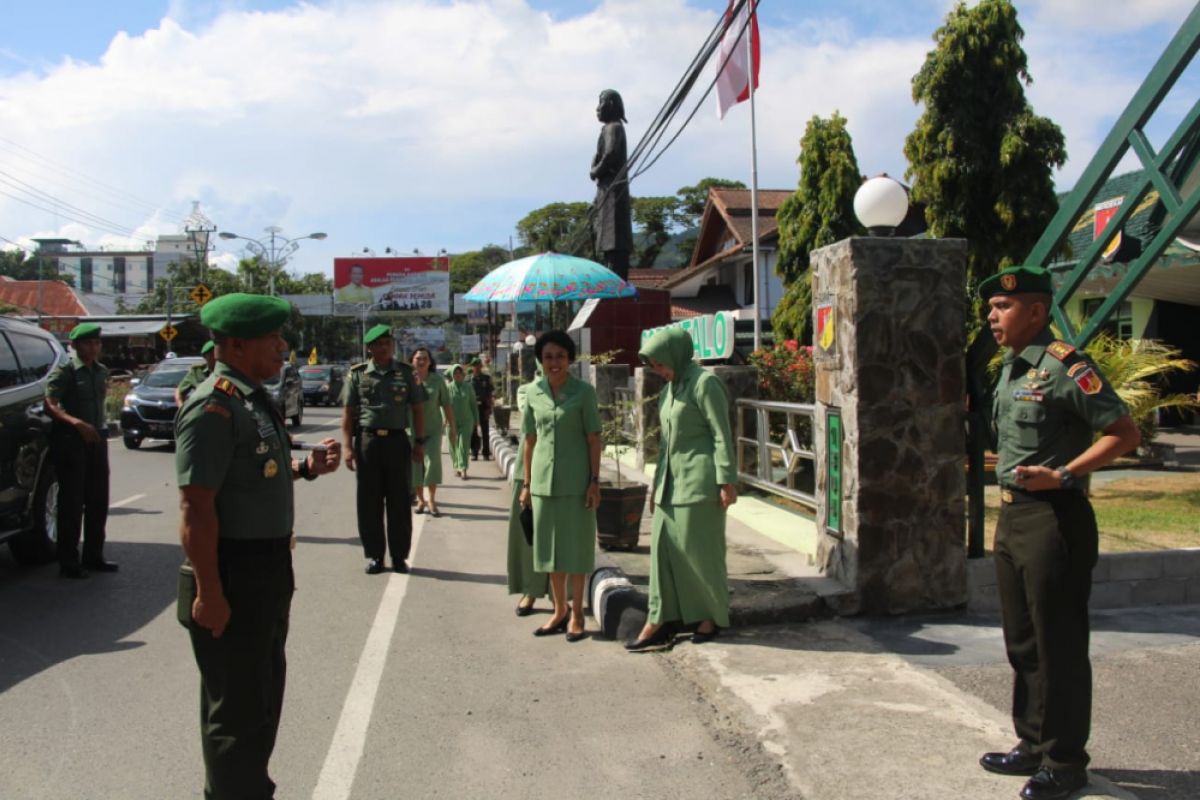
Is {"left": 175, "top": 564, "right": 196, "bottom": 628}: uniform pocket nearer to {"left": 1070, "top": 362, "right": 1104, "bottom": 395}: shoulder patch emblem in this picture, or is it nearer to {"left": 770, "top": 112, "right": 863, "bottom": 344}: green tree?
{"left": 1070, "top": 362, "right": 1104, "bottom": 395}: shoulder patch emblem

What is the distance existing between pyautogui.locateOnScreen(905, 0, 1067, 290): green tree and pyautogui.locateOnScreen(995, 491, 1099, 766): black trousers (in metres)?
11.0

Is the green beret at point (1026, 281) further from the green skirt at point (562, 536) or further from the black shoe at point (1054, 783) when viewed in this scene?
the green skirt at point (562, 536)

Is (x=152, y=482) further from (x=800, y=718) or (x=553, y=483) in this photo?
(x=800, y=718)

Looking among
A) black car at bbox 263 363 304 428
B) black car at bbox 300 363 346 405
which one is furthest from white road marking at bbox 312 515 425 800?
black car at bbox 300 363 346 405

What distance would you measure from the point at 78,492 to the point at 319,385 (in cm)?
2987

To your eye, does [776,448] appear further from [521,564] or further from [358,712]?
[358,712]

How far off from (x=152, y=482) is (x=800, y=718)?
1114 cm

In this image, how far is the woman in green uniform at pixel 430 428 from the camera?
1026cm

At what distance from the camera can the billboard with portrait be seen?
70.1 m

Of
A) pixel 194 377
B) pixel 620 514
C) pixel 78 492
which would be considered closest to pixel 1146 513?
pixel 620 514

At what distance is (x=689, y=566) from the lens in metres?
5.16

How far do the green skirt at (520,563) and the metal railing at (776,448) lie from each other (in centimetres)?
260

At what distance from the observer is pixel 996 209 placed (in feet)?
44.9

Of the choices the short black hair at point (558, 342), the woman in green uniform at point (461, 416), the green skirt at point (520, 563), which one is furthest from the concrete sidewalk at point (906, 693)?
the woman in green uniform at point (461, 416)
